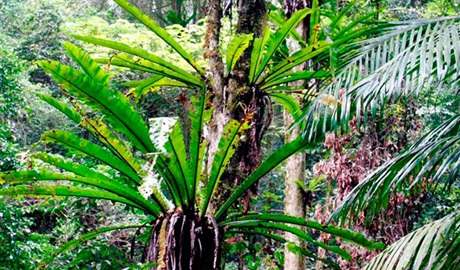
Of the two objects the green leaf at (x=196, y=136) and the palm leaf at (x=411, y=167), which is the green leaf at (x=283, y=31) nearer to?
the green leaf at (x=196, y=136)

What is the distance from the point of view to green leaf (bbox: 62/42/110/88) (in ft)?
6.01

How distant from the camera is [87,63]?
1846 mm

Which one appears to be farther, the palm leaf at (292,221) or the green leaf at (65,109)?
the palm leaf at (292,221)

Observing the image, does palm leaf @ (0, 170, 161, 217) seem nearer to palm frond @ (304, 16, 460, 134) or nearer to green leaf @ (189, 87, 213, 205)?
green leaf @ (189, 87, 213, 205)

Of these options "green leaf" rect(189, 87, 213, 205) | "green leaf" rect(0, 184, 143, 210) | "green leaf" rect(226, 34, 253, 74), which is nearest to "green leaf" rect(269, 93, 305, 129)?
"green leaf" rect(226, 34, 253, 74)

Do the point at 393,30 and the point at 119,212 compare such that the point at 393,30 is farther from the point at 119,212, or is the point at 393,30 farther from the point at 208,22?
the point at 119,212

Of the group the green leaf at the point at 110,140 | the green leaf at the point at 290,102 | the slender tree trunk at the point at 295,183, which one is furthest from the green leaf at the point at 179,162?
the slender tree trunk at the point at 295,183

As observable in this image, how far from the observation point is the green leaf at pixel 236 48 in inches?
89.8

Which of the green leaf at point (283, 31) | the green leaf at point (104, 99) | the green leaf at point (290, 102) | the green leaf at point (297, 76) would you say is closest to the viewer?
the green leaf at point (104, 99)

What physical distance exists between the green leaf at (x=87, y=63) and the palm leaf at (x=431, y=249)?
155 cm

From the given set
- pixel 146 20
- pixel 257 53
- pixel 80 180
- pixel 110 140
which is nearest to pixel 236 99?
pixel 257 53

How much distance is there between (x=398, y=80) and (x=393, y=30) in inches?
19.2

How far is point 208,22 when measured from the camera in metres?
2.73

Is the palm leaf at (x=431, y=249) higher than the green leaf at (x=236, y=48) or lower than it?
lower
